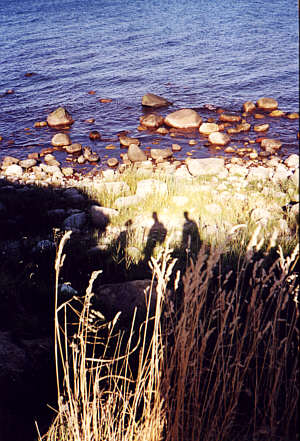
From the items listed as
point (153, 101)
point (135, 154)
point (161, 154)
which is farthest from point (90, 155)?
point (153, 101)

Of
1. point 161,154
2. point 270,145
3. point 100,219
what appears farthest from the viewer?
point 270,145

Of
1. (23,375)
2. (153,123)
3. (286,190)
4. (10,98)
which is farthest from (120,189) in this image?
(10,98)

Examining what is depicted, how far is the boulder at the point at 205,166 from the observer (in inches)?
387

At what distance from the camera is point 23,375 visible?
2455mm

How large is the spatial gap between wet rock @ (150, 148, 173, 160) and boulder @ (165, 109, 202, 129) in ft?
7.57

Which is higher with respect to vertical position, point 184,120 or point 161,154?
point 184,120

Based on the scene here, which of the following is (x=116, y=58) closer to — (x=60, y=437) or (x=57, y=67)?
(x=57, y=67)

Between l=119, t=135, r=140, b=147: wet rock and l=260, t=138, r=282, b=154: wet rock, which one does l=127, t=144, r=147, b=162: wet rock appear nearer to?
l=119, t=135, r=140, b=147: wet rock

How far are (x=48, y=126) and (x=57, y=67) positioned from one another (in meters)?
8.30

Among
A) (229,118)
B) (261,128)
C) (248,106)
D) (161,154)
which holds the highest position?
(248,106)

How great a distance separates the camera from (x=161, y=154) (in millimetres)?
11422

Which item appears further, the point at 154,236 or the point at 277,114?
the point at 277,114

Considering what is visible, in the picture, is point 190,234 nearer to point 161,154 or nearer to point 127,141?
point 161,154

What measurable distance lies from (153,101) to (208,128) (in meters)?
3.32
